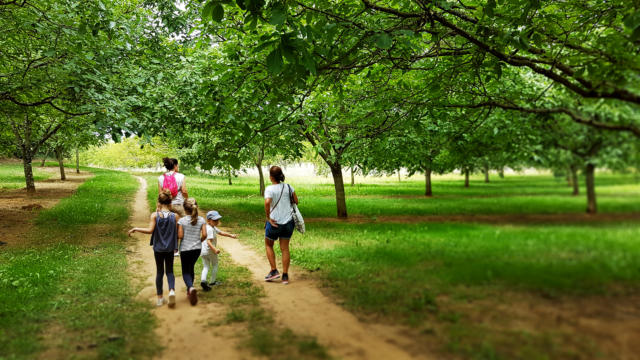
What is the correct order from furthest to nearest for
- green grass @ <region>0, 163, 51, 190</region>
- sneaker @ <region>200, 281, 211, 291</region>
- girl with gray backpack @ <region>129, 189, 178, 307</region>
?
1. green grass @ <region>0, 163, 51, 190</region>
2. sneaker @ <region>200, 281, 211, 291</region>
3. girl with gray backpack @ <region>129, 189, 178, 307</region>

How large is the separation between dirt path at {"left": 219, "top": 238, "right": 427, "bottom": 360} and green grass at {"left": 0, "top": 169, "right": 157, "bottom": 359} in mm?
2015

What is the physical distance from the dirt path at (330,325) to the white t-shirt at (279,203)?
1.37 m

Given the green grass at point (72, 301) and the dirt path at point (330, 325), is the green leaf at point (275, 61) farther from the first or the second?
the green grass at point (72, 301)

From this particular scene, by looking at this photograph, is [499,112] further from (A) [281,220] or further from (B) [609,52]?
(A) [281,220]

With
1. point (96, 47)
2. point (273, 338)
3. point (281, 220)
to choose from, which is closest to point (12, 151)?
point (96, 47)

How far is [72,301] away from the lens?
22.6 feet

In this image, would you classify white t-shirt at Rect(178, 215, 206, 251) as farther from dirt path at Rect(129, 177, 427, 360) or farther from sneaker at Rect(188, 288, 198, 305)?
dirt path at Rect(129, 177, 427, 360)

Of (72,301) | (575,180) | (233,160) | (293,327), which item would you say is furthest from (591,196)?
(72,301)

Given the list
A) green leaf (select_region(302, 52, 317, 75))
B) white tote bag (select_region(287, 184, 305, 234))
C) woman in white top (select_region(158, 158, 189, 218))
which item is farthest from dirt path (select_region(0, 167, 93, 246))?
green leaf (select_region(302, 52, 317, 75))

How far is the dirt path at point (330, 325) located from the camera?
142 inches

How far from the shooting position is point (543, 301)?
2.46 metres

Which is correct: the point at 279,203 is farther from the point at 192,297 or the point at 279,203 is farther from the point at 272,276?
the point at 192,297

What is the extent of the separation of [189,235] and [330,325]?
3452 mm

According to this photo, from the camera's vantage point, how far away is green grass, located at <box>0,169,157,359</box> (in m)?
5.05
